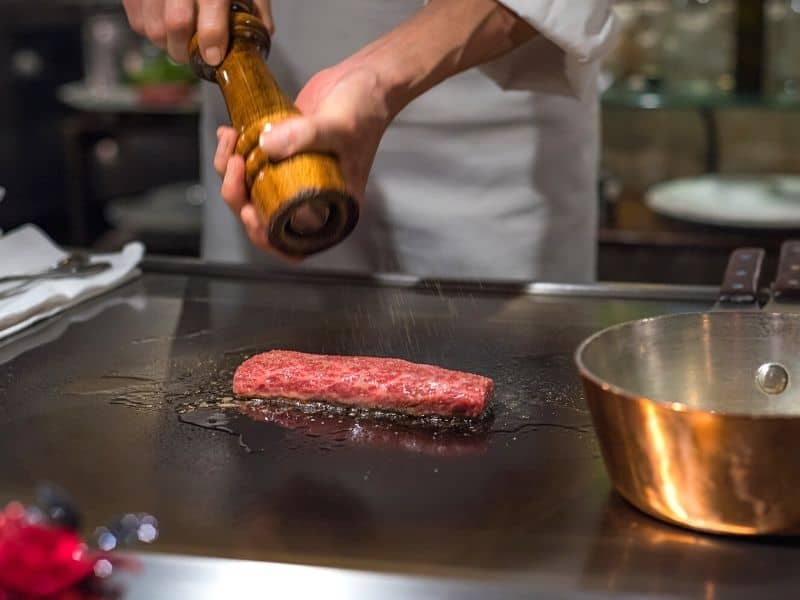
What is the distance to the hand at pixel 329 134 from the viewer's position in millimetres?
938

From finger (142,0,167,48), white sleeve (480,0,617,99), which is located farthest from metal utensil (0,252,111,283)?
white sleeve (480,0,617,99)

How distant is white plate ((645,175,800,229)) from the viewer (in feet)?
6.98

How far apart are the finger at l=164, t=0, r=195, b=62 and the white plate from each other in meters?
1.26

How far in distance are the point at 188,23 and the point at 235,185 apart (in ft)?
0.83

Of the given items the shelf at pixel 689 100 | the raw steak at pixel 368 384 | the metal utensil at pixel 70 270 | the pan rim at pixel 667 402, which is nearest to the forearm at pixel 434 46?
the raw steak at pixel 368 384

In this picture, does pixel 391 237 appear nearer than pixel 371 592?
No

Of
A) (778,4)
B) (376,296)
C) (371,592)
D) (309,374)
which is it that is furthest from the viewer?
(778,4)

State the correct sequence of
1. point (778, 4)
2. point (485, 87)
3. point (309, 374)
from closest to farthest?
1. point (309, 374)
2. point (485, 87)
3. point (778, 4)

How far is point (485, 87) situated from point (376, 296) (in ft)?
1.33

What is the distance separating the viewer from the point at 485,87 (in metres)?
1.58

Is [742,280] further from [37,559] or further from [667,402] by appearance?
[37,559]

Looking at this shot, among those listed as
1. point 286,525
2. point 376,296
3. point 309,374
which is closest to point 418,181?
point 376,296

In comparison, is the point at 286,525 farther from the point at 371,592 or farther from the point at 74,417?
the point at 74,417

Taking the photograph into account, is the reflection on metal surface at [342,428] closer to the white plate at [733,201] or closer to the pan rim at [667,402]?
the pan rim at [667,402]
